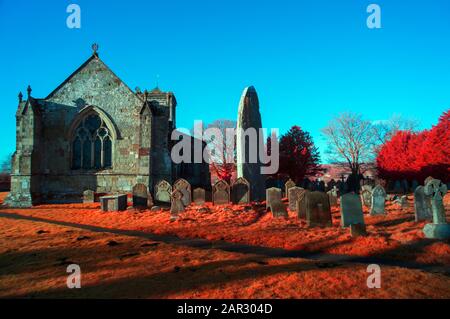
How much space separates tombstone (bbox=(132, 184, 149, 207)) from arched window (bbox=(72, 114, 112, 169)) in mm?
4764

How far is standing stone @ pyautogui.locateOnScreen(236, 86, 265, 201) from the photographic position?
47.0 feet

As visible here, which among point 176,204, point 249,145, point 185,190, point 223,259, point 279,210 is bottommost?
point 223,259

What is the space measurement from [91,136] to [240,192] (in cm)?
1052

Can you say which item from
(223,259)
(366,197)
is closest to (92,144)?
(223,259)

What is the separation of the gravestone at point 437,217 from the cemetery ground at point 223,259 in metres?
0.28

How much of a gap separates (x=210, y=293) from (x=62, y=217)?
→ 10.7m

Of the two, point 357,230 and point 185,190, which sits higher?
point 185,190

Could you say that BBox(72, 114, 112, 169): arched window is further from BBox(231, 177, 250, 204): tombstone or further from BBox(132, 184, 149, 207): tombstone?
BBox(231, 177, 250, 204): tombstone

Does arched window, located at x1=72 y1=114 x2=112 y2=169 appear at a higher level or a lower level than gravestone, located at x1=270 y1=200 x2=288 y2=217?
higher

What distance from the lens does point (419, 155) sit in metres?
24.0

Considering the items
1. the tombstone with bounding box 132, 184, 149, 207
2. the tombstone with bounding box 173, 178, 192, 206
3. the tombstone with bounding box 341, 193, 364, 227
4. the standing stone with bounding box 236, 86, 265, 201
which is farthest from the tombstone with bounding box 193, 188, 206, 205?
the tombstone with bounding box 341, 193, 364, 227

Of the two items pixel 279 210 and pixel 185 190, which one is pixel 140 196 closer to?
pixel 185 190

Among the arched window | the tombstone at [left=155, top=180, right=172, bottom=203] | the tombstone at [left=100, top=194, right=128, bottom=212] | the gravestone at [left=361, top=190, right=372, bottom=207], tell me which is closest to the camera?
the gravestone at [left=361, top=190, right=372, bottom=207]

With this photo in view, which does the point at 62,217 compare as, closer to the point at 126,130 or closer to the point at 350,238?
Answer: the point at 126,130
